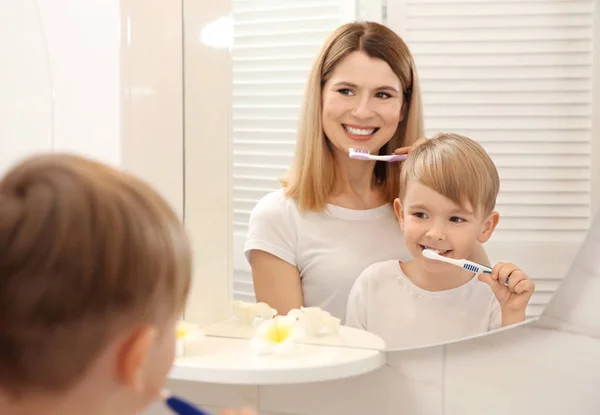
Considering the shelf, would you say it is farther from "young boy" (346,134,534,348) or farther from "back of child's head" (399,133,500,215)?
"back of child's head" (399,133,500,215)

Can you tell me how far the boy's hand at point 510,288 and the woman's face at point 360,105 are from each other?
0.23m

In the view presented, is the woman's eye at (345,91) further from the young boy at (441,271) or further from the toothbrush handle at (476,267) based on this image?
the toothbrush handle at (476,267)

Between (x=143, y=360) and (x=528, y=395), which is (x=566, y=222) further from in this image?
(x=143, y=360)

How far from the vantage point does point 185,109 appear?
4.19ft

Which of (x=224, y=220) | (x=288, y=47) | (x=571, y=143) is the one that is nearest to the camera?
(x=571, y=143)

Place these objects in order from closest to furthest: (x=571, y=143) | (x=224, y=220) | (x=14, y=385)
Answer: (x=14, y=385) → (x=571, y=143) → (x=224, y=220)

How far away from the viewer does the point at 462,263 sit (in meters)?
1.11

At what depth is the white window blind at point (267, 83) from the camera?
3.86ft

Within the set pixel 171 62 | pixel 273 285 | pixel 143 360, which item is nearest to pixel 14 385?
pixel 143 360

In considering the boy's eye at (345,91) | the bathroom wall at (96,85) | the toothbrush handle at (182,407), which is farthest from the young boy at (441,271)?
the toothbrush handle at (182,407)

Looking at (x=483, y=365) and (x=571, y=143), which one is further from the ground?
(x=571, y=143)

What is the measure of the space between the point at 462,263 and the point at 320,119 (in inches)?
10.9

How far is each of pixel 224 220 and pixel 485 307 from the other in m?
0.41

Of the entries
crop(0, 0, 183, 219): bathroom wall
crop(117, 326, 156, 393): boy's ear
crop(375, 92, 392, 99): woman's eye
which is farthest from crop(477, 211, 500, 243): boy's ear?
crop(117, 326, 156, 393): boy's ear
